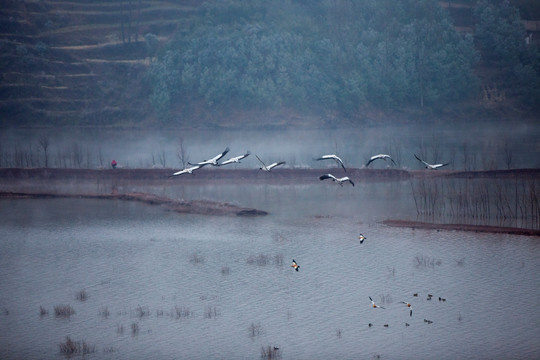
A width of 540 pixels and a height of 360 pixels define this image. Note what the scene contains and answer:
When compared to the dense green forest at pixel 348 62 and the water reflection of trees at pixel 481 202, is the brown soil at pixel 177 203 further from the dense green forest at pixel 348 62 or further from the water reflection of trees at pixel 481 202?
the dense green forest at pixel 348 62

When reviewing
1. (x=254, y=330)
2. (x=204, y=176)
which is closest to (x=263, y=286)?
(x=254, y=330)

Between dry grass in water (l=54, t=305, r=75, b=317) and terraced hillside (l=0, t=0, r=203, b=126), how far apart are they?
5542 centimetres

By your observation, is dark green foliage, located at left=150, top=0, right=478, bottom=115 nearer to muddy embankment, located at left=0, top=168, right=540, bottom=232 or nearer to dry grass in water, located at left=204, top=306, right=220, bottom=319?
muddy embankment, located at left=0, top=168, right=540, bottom=232

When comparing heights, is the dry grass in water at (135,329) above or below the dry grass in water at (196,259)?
below

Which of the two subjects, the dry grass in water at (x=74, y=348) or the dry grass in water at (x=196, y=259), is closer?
the dry grass in water at (x=74, y=348)

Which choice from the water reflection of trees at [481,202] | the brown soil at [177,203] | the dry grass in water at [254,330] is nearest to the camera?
the dry grass in water at [254,330]

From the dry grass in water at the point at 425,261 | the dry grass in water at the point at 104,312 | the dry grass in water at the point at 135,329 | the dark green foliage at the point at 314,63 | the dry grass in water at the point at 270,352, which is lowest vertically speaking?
the dry grass in water at the point at 270,352

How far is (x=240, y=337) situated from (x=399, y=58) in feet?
207

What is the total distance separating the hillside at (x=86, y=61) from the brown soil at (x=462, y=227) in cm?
4675

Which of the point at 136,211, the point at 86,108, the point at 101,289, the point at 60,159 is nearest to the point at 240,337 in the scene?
the point at 101,289

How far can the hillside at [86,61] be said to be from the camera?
3184 inches

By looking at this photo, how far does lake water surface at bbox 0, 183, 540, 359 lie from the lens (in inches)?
968

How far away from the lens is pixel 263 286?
2978 centimetres

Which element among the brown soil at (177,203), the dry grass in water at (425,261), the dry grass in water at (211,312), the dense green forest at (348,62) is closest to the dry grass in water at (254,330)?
the dry grass in water at (211,312)
